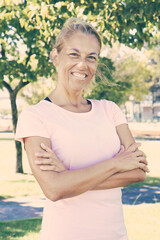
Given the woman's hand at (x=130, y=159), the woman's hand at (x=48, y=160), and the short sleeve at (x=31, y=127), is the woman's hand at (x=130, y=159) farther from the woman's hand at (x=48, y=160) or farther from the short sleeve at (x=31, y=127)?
the short sleeve at (x=31, y=127)

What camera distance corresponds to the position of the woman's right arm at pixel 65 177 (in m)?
2.06

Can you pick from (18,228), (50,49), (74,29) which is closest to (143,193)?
(18,228)

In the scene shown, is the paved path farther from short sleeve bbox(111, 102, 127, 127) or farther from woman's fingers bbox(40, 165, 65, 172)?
woman's fingers bbox(40, 165, 65, 172)

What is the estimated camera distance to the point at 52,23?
333 inches

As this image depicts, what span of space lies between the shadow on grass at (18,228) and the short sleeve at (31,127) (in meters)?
4.29

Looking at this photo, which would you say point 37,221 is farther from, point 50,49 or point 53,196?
point 50,49

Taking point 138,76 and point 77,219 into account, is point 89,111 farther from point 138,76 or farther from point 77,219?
point 138,76

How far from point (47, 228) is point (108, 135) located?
0.71 meters

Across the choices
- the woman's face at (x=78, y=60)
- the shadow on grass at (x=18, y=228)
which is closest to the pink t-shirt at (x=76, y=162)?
the woman's face at (x=78, y=60)

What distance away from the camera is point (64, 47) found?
2.42 meters

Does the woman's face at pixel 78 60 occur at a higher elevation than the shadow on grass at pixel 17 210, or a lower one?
higher

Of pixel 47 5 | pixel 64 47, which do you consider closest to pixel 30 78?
pixel 47 5

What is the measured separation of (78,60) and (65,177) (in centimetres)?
81

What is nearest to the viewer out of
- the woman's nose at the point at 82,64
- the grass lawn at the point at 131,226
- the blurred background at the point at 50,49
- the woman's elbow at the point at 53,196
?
the woman's elbow at the point at 53,196
